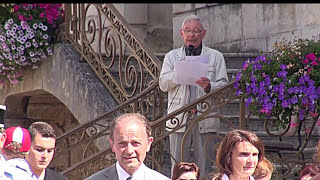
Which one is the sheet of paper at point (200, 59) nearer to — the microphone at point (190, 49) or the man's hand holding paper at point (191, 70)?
the man's hand holding paper at point (191, 70)

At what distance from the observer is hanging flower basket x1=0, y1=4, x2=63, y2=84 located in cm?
1145

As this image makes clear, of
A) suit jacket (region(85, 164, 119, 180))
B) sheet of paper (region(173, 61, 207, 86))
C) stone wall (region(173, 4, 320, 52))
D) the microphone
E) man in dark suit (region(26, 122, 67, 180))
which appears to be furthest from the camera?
stone wall (region(173, 4, 320, 52))

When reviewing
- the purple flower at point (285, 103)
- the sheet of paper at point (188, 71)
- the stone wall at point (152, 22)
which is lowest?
the purple flower at point (285, 103)

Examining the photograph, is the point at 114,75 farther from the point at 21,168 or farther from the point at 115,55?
the point at 21,168

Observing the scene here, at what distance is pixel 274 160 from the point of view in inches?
313

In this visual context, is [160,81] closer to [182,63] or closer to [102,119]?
[182,63]

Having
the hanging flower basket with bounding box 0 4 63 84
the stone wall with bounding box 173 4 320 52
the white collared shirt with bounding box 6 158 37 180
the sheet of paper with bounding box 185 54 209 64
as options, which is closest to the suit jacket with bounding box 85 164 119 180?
the white collared shirt with bounding box 6 158 37 180

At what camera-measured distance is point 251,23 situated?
39.2ft

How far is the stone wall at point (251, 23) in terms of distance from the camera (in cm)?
1094

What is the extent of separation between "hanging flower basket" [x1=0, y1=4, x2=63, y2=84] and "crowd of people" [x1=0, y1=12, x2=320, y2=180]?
331 centimetres

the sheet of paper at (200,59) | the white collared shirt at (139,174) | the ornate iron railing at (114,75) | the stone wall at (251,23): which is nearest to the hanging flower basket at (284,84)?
the sheet of paper at (200,59)

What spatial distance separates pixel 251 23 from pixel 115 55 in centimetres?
217

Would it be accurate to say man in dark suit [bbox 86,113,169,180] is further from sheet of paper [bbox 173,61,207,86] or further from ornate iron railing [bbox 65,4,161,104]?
ornate iron railing [bbox 65,4,161,104]

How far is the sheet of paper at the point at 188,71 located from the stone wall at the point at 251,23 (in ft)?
9.86
